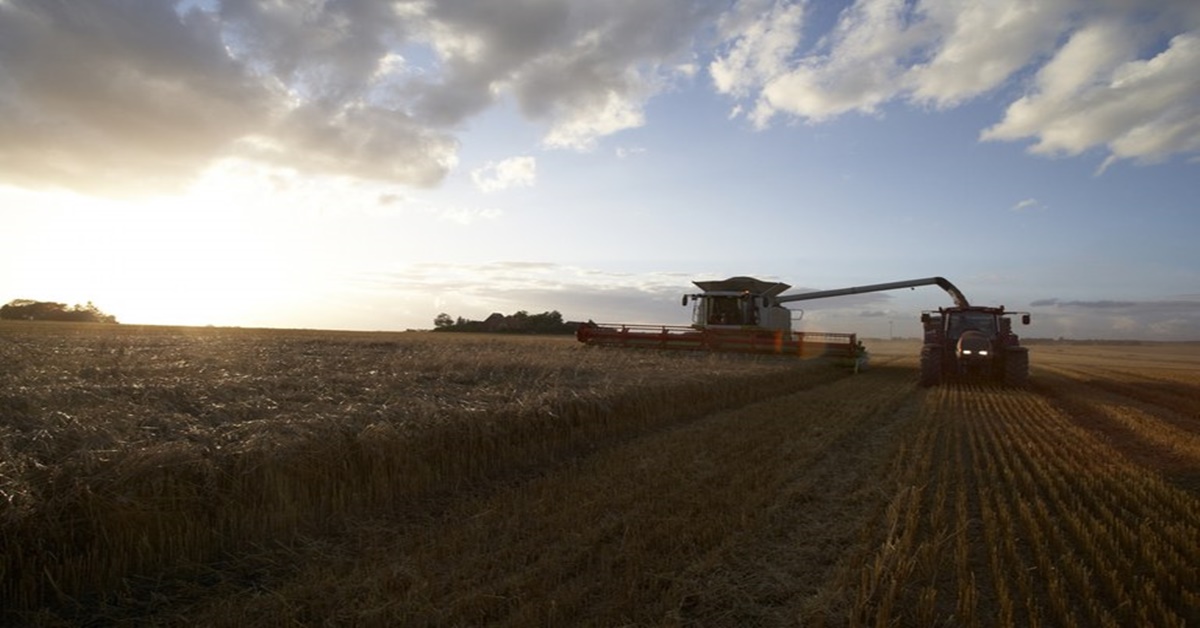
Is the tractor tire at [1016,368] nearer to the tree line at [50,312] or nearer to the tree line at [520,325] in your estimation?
the tree line at [520,325]

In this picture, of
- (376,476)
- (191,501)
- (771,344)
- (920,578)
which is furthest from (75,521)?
(771,344)

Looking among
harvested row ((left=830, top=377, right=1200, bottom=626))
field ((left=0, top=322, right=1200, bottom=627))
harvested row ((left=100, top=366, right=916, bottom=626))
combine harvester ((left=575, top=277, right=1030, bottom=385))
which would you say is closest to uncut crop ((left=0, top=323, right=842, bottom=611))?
field ((left=0, top=322, right=1200, bottom=627))

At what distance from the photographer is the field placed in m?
3.92

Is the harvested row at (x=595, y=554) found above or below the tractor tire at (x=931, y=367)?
below

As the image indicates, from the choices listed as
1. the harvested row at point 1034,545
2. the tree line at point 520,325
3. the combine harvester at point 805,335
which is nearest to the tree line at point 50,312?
the tree line at point 520,325

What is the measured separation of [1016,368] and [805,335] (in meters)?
7.02

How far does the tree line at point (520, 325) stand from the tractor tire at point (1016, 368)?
3432 cm

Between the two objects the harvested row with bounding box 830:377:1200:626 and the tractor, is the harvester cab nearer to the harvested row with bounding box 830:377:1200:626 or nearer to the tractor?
the tractor

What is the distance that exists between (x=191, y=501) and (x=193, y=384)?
11.0 feet

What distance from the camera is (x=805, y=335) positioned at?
24.3m

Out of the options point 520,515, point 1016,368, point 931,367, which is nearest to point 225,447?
point 520,515

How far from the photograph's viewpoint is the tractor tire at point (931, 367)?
18984mm

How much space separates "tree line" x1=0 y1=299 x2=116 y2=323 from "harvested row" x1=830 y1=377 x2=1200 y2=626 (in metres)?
57.4

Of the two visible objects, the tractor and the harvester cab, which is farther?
the harvester cab
